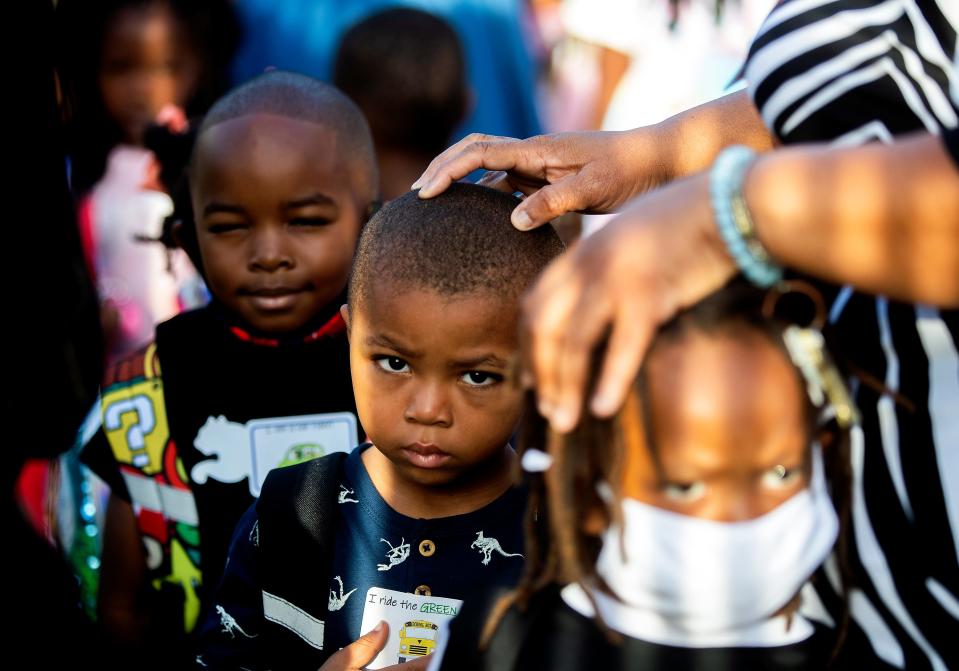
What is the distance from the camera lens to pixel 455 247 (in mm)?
2125

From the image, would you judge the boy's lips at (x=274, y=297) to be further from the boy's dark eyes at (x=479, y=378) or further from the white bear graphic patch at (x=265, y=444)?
the boy's dark eyes at (x=479, y=378)

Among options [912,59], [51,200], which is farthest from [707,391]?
[51,200]

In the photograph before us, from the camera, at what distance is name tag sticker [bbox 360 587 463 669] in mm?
2137

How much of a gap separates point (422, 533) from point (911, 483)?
3.21 feet

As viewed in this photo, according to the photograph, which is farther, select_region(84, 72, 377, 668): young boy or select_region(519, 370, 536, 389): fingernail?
select_region(84, 72, 377, 668): young boy

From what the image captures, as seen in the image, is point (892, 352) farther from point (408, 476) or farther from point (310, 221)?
point (310, 221)

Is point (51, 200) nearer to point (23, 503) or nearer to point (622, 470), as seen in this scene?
point (23, 503)

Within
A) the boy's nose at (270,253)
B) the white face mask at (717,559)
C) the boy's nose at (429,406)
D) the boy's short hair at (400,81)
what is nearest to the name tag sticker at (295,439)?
the boy's nose at (270,253)

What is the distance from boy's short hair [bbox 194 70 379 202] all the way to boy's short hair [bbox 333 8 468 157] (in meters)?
1.36

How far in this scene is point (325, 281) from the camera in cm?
297

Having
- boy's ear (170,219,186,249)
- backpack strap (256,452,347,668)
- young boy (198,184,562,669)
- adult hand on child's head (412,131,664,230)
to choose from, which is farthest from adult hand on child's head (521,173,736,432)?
boy's ear (170,219,186,249)

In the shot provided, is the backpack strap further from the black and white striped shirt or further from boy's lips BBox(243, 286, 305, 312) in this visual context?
the black and white striped shirt

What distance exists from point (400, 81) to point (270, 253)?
6.37 ft

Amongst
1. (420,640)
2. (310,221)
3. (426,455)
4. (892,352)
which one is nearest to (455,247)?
(426,455)
